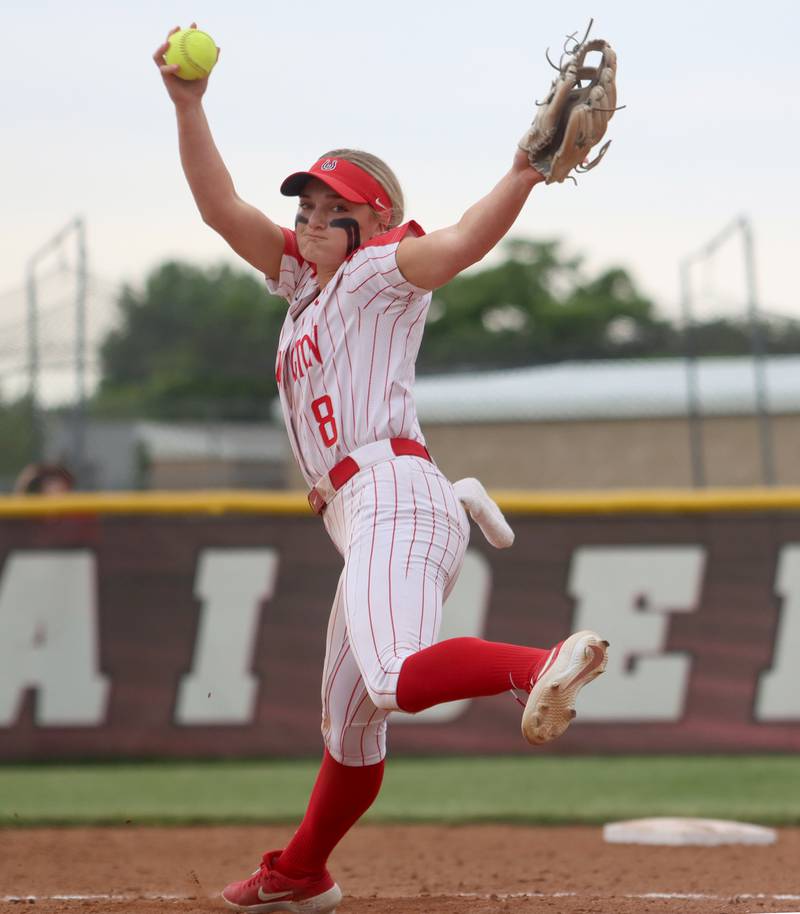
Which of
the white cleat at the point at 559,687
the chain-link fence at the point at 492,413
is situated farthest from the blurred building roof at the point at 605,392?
the white cleat at the point at 559,687

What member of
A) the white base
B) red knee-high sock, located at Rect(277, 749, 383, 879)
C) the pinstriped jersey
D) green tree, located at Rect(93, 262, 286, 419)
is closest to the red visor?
the pinstriped jersey

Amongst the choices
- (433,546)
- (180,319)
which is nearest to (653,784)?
(433,546)

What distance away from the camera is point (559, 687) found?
290cm

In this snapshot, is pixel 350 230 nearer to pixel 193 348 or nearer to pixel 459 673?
pixel 459 673

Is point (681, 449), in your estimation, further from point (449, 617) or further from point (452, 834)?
point (452, 834)

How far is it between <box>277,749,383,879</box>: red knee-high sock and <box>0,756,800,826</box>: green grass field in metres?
2.33

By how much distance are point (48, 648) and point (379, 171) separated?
4.67 metres

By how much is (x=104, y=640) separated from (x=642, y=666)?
281 cm

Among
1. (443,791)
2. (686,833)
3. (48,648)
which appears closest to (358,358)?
(686,833)

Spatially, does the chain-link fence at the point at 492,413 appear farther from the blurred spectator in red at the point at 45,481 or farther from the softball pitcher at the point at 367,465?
the softball pitcher at the point at 367,465

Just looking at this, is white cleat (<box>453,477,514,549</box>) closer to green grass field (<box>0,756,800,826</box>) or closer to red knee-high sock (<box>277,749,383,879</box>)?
red knee-high sock (<box>277,749,383,879</box>)

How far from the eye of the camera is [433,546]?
3270 mm

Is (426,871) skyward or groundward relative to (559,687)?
groundward

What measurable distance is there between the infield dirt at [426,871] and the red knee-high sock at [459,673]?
0.92 m
